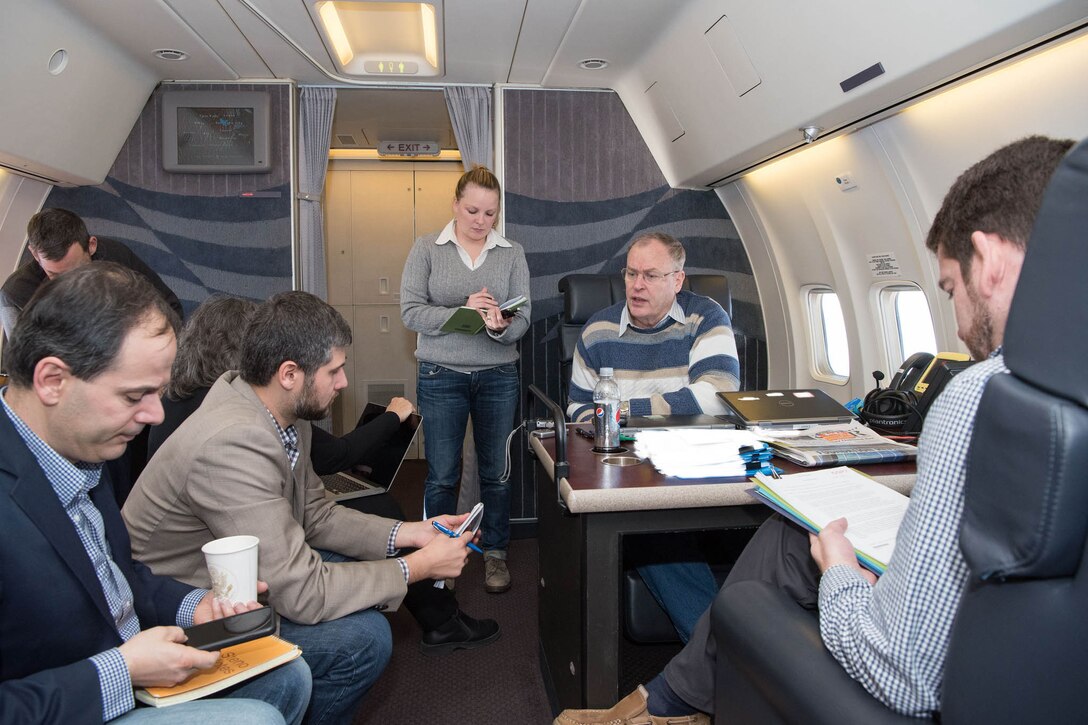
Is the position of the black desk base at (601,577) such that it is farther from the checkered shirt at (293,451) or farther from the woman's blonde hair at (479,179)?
the woman's blonde hair at (479,179)

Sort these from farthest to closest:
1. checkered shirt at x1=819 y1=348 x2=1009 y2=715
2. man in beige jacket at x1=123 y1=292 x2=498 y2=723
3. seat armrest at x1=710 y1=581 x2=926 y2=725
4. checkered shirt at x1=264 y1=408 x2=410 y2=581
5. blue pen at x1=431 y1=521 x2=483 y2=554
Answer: blue pen at x1=431 y1=521 x2=483 y2=554
checkered shirt at x1=264 y1=408 x2=410 y2=581
man in beige jacket at x1=123 y1=292 x2=498 y2=723
seat armrest at x1=710 y1=581 x2=926 y2=725
checkered shirt at x1=819 y1=348 x2=1009 y2=715

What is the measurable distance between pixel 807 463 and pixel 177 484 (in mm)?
1710

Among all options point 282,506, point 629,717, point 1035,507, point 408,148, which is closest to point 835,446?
point 629,717

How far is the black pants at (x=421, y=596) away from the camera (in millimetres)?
3004

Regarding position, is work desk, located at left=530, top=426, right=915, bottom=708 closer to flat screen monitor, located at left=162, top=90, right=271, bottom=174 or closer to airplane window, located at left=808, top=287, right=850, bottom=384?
airplane window, located at left=808, top=287, right=850, bottom=384

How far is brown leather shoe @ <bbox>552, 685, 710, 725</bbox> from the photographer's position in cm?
204

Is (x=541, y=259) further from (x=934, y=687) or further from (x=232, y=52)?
(x=934, y=687)

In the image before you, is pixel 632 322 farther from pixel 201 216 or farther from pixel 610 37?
pixel 201 216

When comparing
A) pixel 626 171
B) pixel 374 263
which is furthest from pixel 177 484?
pixel 374 263

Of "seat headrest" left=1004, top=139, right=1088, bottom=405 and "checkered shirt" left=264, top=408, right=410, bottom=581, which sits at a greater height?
"seat headrest" left=1004, top=139, right=1088, bottom=405

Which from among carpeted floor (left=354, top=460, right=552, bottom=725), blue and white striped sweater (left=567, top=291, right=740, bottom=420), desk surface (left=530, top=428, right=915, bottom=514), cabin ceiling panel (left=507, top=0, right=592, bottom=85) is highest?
cabin ceiling panel (left=507, top=0, right=592, bottom=85)

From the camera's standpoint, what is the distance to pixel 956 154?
3.21 meters

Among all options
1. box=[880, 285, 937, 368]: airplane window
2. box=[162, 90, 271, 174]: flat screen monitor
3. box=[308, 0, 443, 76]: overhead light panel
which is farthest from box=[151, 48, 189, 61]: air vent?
box=[880, 285, 937, 368]: airplane window

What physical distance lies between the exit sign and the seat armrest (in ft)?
19.5
